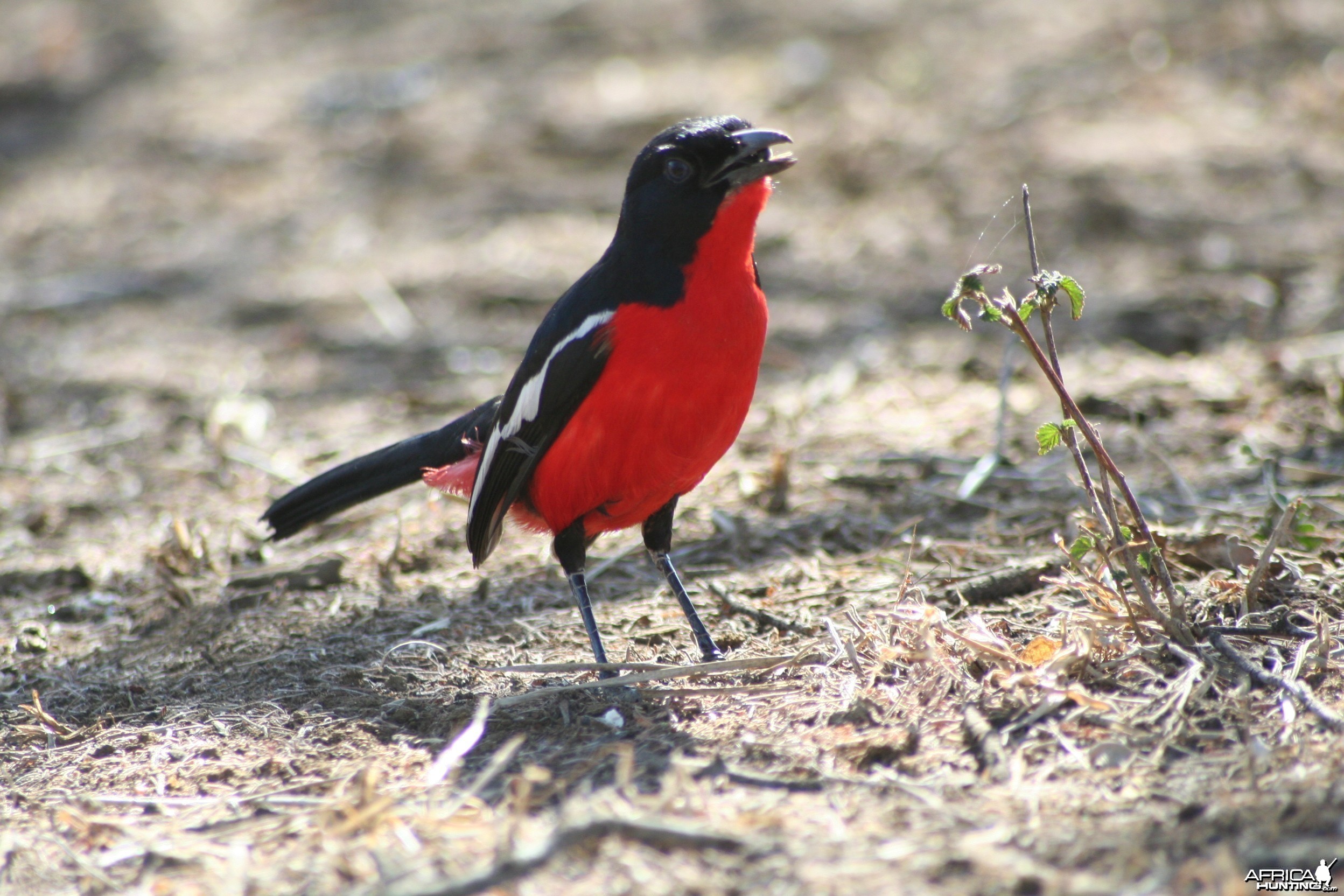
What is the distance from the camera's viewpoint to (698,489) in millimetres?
5062

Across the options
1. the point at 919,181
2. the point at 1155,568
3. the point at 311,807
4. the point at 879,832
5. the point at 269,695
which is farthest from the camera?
the point at 919,181

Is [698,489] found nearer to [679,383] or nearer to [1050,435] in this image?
[679,383]

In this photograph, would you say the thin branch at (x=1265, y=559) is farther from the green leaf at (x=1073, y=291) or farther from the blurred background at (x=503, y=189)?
the blurred background at (x=503, y=189)

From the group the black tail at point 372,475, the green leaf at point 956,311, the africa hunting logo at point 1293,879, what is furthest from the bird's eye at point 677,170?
the africa hunting logo at point 1293,879

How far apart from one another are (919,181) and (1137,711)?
5174 mm

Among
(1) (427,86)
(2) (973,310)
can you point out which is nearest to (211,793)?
(2) (973,310)

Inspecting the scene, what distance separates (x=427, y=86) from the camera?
367 inches

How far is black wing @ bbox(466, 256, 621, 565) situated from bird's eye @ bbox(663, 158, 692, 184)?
1.08ft

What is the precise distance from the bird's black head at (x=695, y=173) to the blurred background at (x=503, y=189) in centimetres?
193

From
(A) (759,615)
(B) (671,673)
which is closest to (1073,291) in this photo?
(B) (671,673)

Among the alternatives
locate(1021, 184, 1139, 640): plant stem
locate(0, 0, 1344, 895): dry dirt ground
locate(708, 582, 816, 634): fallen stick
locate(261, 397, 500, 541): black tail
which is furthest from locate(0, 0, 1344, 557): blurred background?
locate(1021, 184, 1139, 640): plant stem

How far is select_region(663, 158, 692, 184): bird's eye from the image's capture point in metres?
3.58

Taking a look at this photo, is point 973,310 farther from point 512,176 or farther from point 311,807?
point 311,807

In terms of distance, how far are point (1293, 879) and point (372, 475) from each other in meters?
3.13
